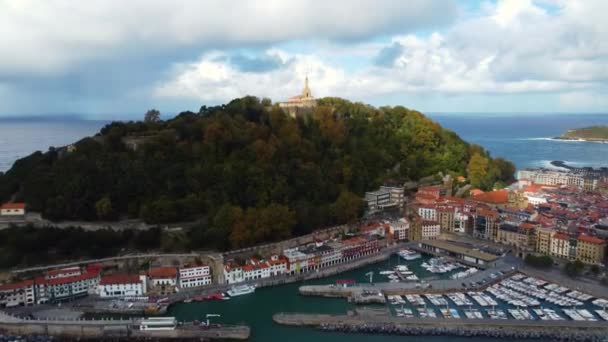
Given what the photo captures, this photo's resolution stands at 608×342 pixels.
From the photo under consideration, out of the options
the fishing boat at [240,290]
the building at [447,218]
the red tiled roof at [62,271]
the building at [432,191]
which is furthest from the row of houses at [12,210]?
the building at [432,191]

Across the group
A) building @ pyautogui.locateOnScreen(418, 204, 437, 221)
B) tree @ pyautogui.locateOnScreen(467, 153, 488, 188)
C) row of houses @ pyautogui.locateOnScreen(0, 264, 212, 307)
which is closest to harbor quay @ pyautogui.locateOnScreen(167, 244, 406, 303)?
row of houses @ pyautogui.locateOnScreen(0, 264, 212, 307)

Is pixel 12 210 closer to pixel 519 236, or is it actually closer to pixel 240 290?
pixel 240 290

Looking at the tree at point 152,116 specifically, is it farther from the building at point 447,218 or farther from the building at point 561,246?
the building at point 561,246

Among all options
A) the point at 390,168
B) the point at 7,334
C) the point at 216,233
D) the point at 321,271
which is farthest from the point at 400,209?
the point at 7,334

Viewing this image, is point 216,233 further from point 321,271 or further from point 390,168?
point 390,168

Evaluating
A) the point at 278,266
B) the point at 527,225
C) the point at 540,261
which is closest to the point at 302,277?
the point at 278,266

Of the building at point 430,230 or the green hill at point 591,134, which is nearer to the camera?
the building at point 430,230
